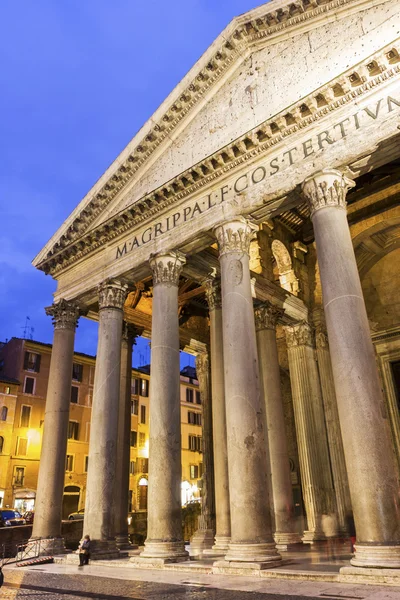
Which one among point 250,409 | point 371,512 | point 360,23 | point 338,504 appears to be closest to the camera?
point 371,512

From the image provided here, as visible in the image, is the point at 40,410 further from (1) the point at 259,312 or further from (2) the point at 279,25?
(2) the point at 279,25

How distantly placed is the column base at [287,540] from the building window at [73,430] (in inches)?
912

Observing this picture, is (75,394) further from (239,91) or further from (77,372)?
(239,91)

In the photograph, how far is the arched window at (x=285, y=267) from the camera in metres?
16.3

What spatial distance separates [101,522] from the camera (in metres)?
11.7

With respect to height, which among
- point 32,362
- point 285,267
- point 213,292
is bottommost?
point 213,292

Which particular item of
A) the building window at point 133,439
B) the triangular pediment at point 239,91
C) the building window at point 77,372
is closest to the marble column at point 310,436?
the triangular pediment at point 239,91

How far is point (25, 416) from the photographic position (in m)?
32.0

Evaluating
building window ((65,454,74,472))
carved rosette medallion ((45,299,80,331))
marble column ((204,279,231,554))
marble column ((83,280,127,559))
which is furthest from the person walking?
building window ((65,454,74,472))

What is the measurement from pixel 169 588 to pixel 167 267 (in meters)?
7.62

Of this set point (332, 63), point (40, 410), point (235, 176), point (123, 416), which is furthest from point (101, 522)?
point (40, 410)

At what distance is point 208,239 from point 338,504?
8.72 metres

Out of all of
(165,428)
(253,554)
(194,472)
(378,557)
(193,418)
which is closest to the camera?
(378,557)

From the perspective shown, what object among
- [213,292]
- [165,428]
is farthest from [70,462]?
[165,428]
